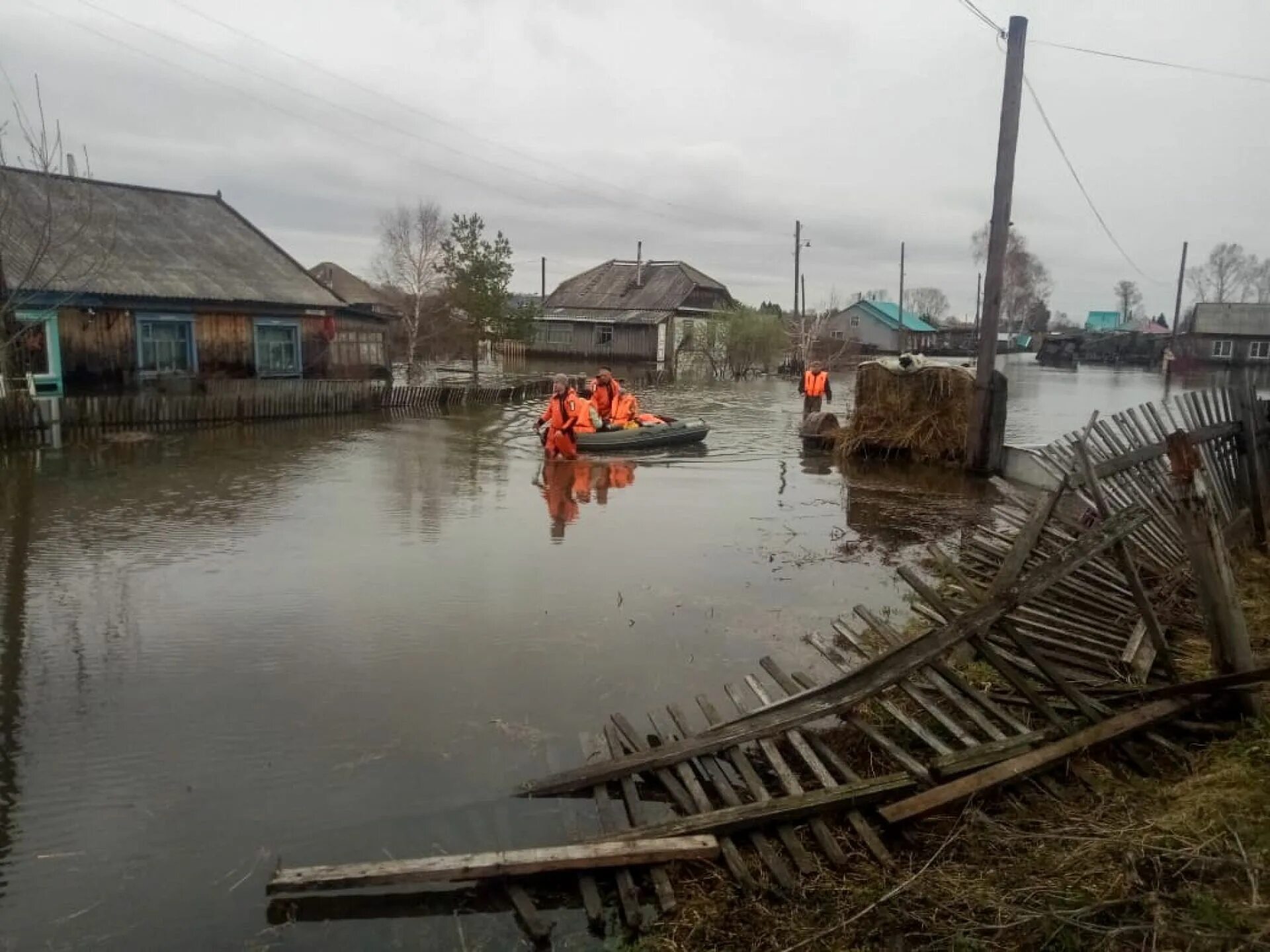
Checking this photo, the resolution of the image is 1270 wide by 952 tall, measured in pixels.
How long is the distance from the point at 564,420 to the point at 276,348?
36.7 ft

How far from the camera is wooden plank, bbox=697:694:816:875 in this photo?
12.4 ft

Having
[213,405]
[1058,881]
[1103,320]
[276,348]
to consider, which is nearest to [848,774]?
[1058,881]

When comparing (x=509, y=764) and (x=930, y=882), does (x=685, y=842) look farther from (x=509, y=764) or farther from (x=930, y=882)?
(x=509, y=764)

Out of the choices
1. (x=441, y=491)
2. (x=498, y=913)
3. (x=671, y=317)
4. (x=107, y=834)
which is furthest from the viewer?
(x=671, y=317)

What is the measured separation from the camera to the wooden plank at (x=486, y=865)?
12.1 ft

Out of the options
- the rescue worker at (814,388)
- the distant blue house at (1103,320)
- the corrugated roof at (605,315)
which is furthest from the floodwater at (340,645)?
the distant blue house at (1103,320)

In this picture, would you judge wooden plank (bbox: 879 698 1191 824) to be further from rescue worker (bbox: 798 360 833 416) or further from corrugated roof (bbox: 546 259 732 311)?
corrugated roof (bbox: 546 259 732 311)

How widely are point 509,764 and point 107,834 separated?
1.94 meters

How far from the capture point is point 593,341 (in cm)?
4772

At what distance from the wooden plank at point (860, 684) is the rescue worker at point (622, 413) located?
12.4m

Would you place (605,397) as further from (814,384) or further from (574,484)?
(814,384)

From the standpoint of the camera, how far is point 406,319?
31.1m

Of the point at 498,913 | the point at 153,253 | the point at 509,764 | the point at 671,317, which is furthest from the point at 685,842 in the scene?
the point at 671,317

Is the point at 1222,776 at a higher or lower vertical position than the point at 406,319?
lower
